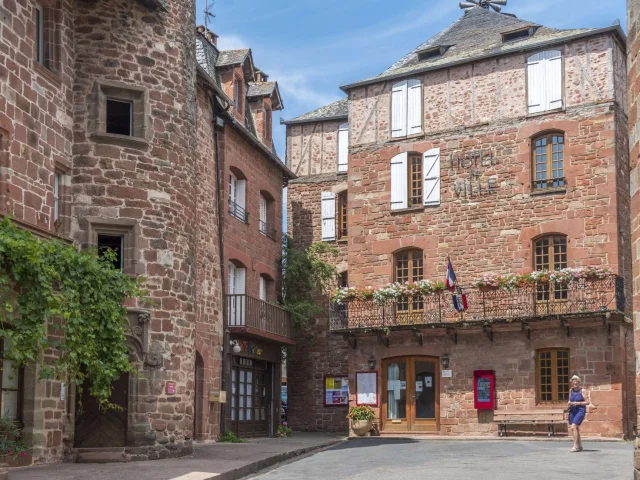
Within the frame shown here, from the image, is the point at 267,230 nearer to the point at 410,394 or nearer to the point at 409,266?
the point at 409,266

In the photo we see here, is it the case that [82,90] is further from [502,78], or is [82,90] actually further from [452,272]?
[502,78]

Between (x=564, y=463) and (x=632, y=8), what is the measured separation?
304 inches

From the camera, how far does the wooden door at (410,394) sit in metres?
26.7

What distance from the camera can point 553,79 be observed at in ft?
85.4

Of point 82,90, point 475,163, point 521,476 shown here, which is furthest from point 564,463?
point 475,163

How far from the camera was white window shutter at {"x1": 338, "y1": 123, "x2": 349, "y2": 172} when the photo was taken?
104 feet

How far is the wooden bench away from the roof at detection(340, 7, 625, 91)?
9.19 metres

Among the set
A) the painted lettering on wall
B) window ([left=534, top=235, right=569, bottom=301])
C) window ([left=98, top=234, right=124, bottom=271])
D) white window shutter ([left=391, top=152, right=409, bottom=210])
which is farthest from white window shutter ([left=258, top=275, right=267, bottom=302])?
window ([left=98, top=234, right=124, bottom=271])

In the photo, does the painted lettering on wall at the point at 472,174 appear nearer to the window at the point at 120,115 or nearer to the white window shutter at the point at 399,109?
the white window shutter at the point at 399,109

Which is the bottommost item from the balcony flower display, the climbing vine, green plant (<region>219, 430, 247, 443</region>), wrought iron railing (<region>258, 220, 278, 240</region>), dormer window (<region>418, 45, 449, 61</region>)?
green plant (<region>219, 430, 247, 443</region>)

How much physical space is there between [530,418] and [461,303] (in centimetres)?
328

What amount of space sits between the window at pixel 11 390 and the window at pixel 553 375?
45.3ft

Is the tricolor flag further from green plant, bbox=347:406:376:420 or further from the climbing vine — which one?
the climbing vine

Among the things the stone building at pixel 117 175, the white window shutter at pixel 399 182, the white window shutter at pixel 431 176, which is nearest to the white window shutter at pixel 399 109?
the white window shutter at pixel 399 182
